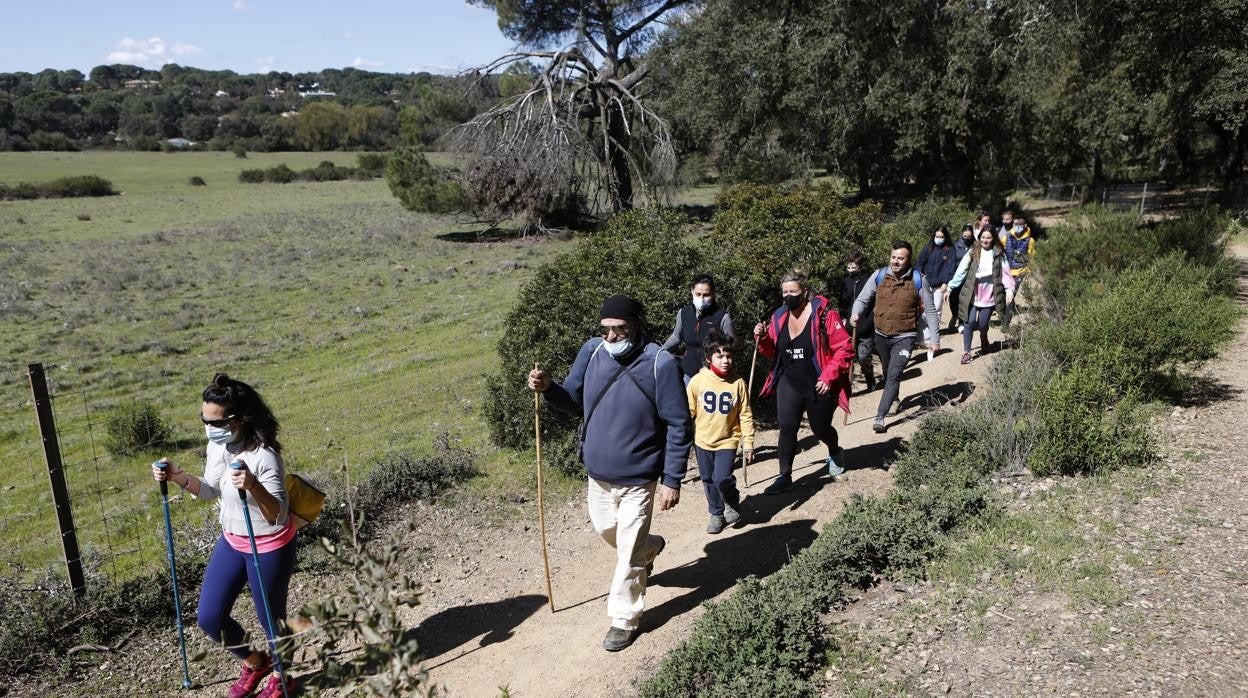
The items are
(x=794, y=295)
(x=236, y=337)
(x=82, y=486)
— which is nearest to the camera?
(x=794, y=295)

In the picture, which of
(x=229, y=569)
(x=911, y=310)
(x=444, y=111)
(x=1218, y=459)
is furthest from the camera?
(x=444, y=111)

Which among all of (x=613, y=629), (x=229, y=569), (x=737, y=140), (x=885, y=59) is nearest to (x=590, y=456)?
(x=613, y=629)

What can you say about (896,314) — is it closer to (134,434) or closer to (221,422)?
(221,422)

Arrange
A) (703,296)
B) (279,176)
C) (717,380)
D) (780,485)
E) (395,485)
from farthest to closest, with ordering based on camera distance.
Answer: (279,176), (395,485), (780,485), (703,296), (717,380)

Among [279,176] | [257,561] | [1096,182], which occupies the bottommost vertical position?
[257,561]

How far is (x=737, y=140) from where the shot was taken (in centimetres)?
2655

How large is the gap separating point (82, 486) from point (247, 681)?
22.4 feet

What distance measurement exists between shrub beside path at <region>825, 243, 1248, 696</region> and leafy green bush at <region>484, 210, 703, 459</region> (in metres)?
3.94

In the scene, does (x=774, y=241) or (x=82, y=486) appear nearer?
(x=82, y=486)

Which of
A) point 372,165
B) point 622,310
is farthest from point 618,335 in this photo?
point 372,165

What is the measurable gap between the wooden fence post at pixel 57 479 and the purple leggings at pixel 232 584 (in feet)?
5.51

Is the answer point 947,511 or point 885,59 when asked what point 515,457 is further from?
point 885,59

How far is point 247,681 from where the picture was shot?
177 inches

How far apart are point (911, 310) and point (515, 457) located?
425 centimetres
